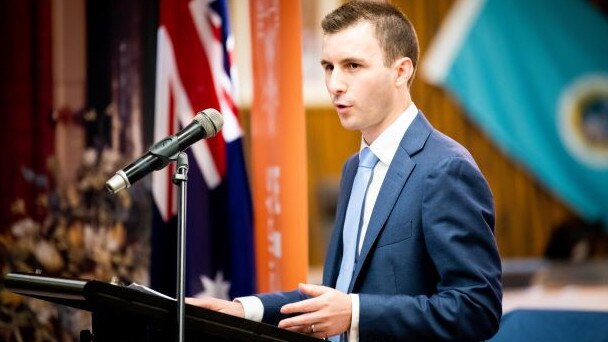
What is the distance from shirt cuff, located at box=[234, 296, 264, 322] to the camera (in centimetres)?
190

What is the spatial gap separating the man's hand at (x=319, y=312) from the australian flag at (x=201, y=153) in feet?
4.45

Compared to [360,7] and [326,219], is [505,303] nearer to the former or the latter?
[326,219]

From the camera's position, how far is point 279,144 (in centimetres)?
276

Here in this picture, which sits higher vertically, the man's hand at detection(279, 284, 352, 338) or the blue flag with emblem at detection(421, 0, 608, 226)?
the blue flag with emblem at detection(421, 0, 608, 226)

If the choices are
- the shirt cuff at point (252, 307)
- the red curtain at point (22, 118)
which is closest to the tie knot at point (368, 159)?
the shirt cuff at point (252, 307)

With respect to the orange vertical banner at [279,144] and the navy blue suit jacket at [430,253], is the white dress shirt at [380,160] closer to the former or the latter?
the navy blue suit jacket at [430,253]

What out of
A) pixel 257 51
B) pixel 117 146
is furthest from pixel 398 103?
pixel 117 146

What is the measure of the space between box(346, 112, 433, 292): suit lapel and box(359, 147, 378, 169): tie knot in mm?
107

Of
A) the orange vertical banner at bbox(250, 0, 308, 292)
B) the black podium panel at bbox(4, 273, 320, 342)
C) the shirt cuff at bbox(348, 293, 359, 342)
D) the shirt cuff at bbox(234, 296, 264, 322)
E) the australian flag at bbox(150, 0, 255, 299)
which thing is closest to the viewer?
the black podium panel at bbox(4, 273, 320, 342)

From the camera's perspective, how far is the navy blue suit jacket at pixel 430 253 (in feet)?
5.53

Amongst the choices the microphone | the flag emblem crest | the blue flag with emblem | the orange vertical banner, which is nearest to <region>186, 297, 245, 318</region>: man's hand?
the microphone

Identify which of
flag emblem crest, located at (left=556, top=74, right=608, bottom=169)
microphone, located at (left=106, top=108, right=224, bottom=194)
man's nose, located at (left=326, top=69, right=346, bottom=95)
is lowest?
microphone, located at (left=106, top=108, right=224, bottom=194)

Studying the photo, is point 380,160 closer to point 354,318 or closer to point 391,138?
point 391,138

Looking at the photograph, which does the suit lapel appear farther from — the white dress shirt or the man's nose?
the man's nose
